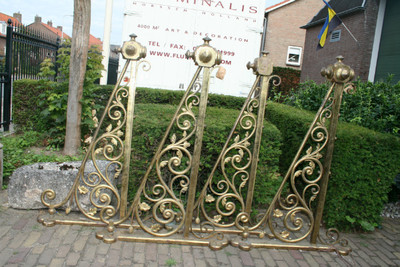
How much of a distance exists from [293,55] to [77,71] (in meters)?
25.8

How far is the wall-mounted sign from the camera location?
7.56 m

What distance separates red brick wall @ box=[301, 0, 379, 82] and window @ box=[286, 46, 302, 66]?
33.8ft

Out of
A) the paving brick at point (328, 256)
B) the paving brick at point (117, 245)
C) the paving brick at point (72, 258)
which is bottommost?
the paving brick at point (72, 258)

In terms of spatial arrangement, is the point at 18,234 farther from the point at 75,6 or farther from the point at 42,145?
the point at 75,6

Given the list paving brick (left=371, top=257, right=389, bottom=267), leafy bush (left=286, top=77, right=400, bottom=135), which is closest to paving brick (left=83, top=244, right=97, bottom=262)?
paving brick (left=371, top=257, right=389, bottom=267)

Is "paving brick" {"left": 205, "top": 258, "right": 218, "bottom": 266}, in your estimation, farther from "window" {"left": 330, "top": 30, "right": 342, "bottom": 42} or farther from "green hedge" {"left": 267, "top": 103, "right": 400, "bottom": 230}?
"window" {"left": 330, "top": 30, "right": 342, "bottom": 42}

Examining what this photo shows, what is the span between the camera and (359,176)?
3879mm

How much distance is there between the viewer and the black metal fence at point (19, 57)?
6652 millimetres

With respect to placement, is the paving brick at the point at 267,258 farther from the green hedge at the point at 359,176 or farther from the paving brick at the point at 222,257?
the green hedge at the point at 359,176

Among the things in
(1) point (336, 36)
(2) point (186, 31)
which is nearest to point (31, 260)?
(2) point (186, 31)

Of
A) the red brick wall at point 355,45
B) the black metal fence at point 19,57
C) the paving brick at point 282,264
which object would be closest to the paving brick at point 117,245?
the paving brick at point 282,264

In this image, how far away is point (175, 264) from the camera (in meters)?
2.98

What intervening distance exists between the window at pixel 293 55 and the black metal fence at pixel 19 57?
22547 mm

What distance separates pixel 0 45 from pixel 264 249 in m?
43.3
